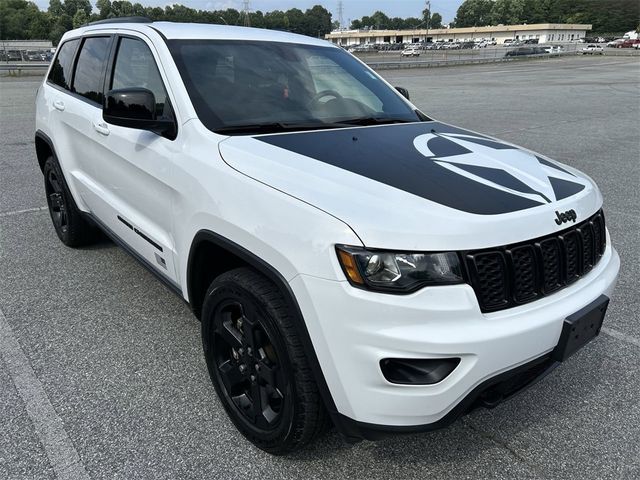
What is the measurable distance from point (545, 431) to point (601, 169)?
6.44m

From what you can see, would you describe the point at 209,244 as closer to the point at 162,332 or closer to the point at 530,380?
the point at 162,332

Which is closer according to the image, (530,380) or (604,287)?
(530,380)

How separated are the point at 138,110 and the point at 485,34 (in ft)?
482

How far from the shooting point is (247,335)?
231 cm

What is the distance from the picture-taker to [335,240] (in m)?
1.89

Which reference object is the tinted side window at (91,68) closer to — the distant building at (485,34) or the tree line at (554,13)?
the distant building at (485,34)

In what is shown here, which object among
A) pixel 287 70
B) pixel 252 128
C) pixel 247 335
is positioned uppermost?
pixel 287 70

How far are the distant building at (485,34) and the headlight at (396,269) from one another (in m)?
119

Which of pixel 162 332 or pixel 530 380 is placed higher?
pixel 530 380

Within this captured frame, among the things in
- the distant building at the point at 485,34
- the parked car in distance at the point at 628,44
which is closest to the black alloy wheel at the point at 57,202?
the parked car in distance at the point at 628,44

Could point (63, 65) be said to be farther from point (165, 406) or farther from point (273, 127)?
point (165, 406)

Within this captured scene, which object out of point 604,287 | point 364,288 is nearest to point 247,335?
point 364,288

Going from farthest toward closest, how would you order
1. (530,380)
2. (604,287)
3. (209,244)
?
(209,244) → (604,287) → (530,380)

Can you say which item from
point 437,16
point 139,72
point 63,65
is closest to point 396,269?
point 139,72
